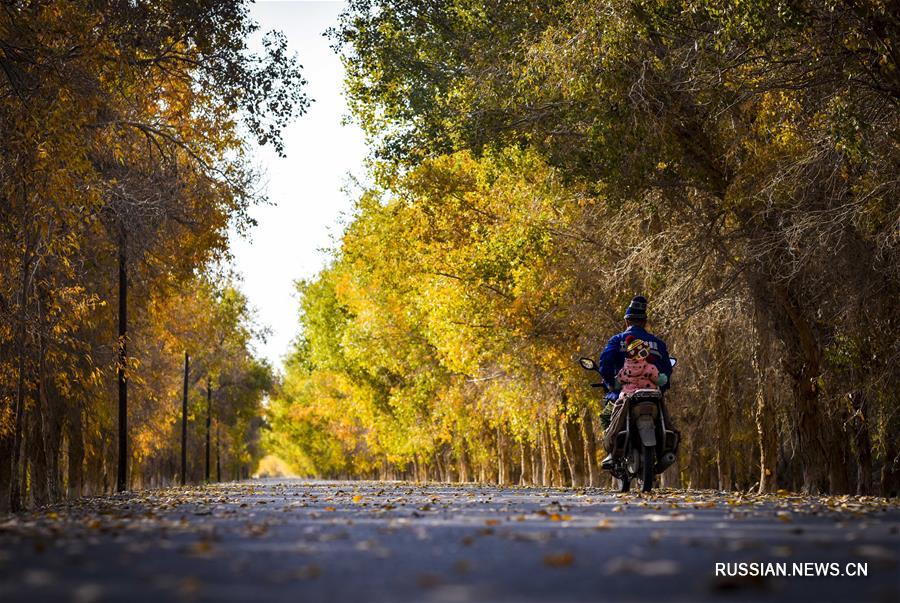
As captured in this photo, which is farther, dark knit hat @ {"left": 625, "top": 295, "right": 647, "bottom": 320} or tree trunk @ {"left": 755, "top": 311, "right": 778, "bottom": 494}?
tree trunk @ {"left": 755, "top": 311, "right": 778, "bottom": 494}

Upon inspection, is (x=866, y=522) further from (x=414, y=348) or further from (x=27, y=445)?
(x=414, y=348)

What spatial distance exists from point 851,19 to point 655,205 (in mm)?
6767

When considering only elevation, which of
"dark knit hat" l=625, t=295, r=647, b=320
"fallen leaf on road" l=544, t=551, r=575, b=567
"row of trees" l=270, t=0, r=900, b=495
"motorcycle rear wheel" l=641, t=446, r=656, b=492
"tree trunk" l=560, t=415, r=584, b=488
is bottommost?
"fallen leaf on road" l=544, t=551, r=575, b=567

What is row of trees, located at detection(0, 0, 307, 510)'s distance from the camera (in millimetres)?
18250

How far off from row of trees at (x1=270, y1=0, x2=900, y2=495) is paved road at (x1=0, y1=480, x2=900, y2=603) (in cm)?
774

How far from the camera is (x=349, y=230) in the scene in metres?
52.7

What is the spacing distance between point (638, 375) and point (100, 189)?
8.84 meters

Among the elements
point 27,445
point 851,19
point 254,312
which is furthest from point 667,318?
point 254,312

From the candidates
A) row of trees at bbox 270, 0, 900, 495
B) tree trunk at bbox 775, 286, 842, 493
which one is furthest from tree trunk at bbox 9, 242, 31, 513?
tree trunk at bbox 775, 286, 842, 493

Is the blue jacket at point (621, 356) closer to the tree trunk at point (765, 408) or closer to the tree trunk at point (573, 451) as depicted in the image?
the tree trunk at point (765, 408)

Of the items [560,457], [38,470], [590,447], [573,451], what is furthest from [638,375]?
[560,457]

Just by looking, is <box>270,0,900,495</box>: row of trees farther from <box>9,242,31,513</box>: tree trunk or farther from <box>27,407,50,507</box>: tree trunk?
<box>27,407,50,507</box>: tree trunk

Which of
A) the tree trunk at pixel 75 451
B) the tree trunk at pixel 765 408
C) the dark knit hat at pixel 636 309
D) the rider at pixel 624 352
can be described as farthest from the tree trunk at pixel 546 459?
the dark knit hat at pixel 636 309

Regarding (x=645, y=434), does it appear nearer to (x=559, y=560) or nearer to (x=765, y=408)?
(x=559, y=560)
